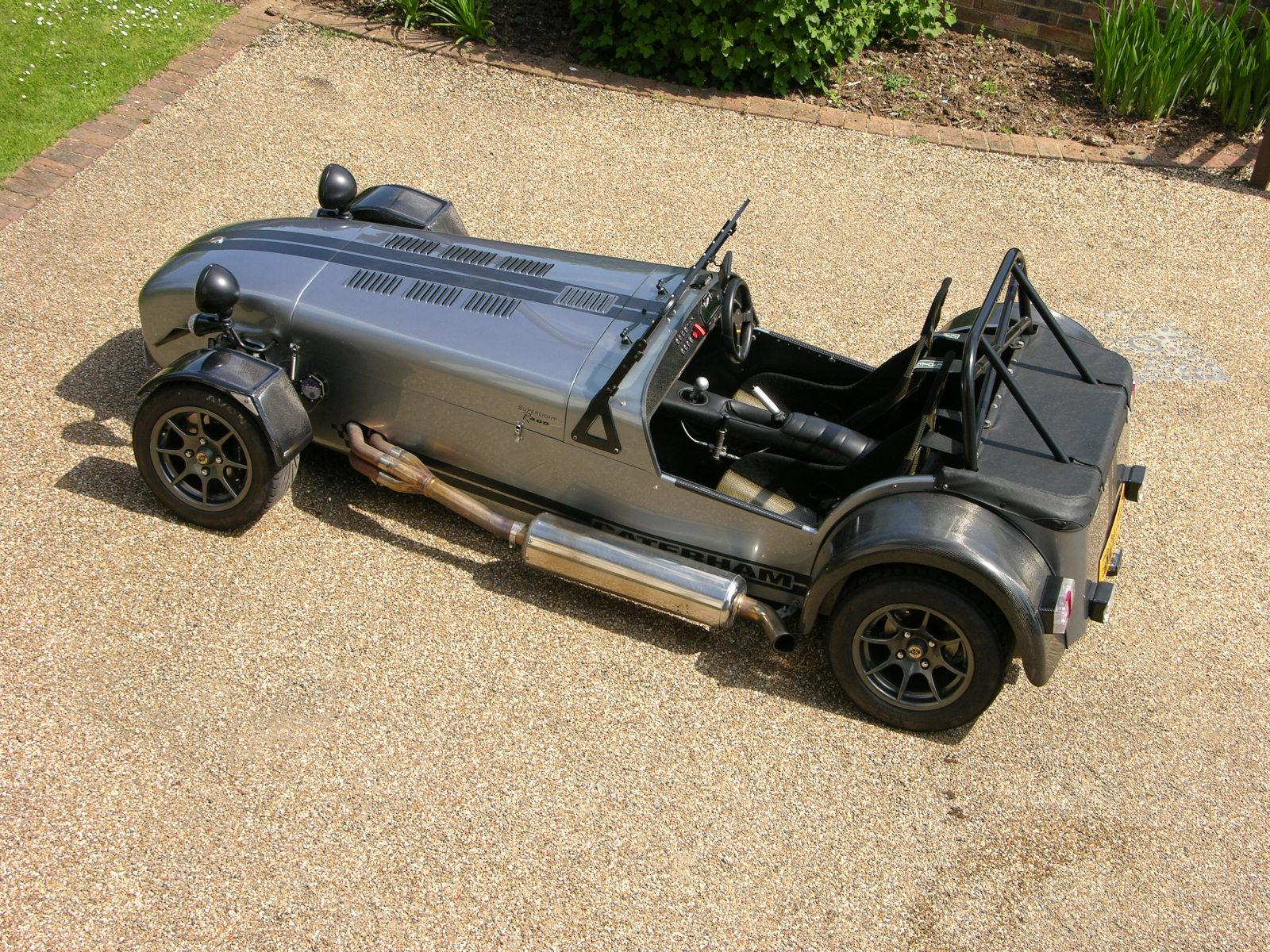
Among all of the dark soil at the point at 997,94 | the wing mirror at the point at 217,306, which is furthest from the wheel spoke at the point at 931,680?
the dark soil at the point at 997,94

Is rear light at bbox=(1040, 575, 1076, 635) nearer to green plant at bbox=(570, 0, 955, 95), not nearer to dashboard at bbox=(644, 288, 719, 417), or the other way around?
dashboard at bbox=(644, 288, 719, 417)

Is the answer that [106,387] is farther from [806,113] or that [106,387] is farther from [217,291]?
[806,113]

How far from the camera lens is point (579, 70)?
966cm

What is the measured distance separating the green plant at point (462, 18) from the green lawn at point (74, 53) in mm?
1723

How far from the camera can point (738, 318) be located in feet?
18.3

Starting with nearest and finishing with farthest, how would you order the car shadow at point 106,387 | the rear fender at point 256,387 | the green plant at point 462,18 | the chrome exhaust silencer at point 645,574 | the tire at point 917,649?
the tire at point 917,649, the chrome exhaust silencer at point 645,574, the rear fender at point 256,387, the car shadow at point 106,387, the green plant at point 462,18

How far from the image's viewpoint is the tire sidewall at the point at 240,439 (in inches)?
204

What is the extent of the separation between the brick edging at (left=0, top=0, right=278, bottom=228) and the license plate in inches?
269

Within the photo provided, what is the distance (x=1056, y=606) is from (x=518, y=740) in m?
2.16

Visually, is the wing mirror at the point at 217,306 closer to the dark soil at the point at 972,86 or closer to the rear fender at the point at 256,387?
the rear fender at the point at 256,387

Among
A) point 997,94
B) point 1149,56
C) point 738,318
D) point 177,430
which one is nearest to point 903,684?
point 738,318

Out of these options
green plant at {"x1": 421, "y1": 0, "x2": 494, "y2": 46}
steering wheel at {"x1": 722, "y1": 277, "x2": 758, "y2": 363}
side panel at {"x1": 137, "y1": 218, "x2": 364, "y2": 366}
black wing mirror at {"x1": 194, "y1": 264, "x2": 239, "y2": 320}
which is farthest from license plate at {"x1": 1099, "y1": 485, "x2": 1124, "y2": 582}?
green plant at {"x1": 421, "y1": 0, "x2": 494, "y2": 46}

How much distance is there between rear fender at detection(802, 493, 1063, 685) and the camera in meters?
4.45

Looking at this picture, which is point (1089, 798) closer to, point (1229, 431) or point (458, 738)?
→ point (458, 738)
